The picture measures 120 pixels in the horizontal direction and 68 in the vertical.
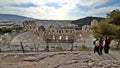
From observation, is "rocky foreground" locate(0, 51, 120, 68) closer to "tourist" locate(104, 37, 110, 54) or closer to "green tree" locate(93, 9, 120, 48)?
"tourist" locate(104, 37, 110, 54)

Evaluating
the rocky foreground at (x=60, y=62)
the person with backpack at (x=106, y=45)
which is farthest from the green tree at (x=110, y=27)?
the rocky foreground at (x=60, y=62)

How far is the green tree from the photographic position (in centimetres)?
1908

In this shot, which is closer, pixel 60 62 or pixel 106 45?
pixel 60 62

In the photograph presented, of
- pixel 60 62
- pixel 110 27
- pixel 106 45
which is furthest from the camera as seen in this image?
pixel 110 27

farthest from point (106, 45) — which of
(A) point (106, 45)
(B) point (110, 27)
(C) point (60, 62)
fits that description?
(B) point (110, 27)

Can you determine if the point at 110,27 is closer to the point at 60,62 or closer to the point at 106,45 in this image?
the point at 106,45

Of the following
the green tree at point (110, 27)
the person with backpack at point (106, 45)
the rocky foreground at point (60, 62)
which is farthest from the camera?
the green tree at point (110, 27)

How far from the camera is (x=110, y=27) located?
19.4m

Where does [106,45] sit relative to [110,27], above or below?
below

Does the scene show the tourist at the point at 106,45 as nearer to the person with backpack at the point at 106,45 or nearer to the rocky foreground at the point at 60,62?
the person with backpack at the point at 106,45

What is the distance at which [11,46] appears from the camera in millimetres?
15383

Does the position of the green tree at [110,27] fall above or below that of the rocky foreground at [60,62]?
above

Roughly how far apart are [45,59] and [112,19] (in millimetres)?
13029

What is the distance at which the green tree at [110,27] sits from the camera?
19.1 metres
